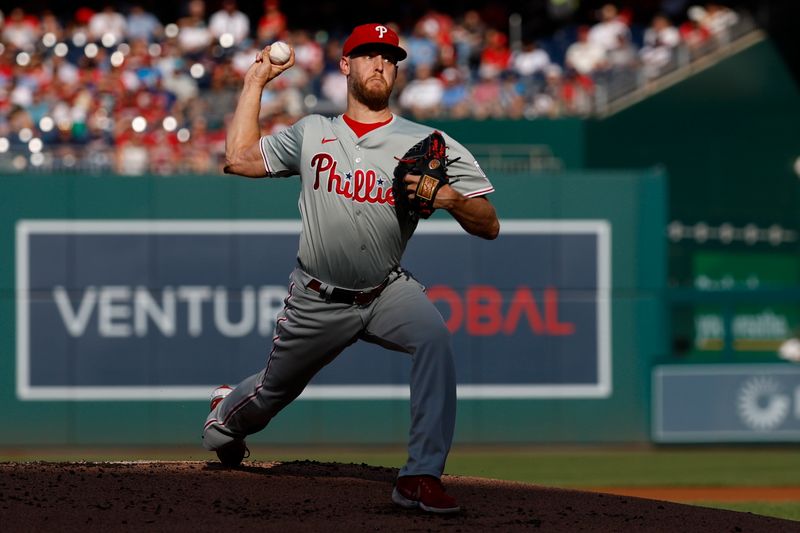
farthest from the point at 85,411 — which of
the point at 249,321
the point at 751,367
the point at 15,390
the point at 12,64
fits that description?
the point at 751,367

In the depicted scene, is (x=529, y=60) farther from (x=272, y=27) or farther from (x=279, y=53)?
(x=279, y=53)

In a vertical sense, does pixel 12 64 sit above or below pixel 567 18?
below

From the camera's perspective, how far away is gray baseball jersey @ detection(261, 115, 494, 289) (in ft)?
16.8

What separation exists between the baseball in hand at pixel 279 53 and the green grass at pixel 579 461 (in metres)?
5.21

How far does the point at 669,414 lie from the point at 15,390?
6.15 m

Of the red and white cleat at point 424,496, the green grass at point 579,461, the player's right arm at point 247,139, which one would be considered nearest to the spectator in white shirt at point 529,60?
the green grass at point 579,461

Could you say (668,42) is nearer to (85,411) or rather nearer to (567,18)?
(567,18)

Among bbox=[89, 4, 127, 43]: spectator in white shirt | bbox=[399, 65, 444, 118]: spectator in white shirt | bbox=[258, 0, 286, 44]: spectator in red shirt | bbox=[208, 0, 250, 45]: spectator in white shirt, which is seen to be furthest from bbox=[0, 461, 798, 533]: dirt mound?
bbox=[258, 0, 286, 44]: spectator in red shirt

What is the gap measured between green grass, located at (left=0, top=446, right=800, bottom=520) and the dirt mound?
4.19 metres

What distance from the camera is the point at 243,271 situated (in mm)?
12109

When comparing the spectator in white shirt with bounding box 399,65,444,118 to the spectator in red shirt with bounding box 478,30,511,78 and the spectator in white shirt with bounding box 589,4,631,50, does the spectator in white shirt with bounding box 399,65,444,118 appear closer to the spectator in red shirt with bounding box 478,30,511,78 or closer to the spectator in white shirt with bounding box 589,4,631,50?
the spectator in red shirt with bounding box 478,30,511,78

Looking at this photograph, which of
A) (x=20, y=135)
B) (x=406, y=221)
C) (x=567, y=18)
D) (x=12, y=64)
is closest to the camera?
(x=406, y=221)

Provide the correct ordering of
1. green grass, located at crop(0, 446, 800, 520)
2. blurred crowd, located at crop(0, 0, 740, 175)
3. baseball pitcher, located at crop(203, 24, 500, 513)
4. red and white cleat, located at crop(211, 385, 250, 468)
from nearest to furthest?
baseball pitcher, located at crop(203, 24, 500, 513) → red and white cleat, located at crop(211, 385, 250, 468) → green grass, located at crop(0, 446, 800, 520) → blurred crowd, located at crop(0, 0, 740, 175)

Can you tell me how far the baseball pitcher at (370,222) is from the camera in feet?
16.5
